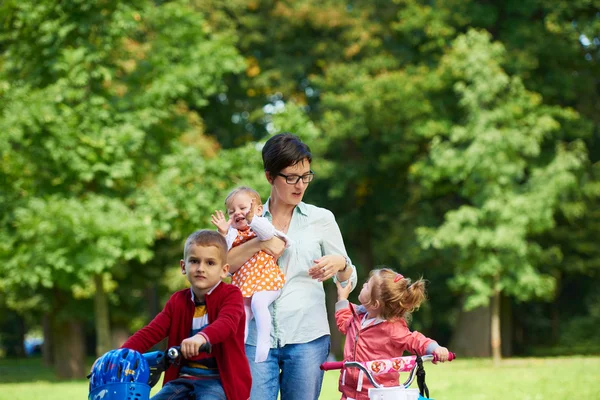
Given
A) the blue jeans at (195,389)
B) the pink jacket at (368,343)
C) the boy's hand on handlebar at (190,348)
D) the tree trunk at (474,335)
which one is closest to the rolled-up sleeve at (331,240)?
the pink jacket at (368,343)

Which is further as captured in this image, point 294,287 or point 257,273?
point 294,287

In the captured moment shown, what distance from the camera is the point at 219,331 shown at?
3939 mm

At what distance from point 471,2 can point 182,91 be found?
10.8 meters

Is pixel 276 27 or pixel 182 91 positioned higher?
pixel 276 27

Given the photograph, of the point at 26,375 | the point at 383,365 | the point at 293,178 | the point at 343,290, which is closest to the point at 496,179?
the point at 26,375

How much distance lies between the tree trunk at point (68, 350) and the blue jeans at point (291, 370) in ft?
69.7

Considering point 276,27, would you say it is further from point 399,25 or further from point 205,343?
point 205,343

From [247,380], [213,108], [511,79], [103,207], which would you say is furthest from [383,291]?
[213,108]

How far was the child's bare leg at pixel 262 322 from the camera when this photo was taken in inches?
185

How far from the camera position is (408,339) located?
5.09m

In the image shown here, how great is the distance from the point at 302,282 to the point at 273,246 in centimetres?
30

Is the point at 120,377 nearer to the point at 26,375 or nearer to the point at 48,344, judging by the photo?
the point at 26,375

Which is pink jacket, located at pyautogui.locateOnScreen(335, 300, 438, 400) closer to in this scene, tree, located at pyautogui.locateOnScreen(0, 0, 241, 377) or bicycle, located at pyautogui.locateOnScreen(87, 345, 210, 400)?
Answer: bicycle, located at pyautogui.locateOnScreen(87, 345, 210, 400)

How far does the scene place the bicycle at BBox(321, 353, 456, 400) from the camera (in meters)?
4.36
